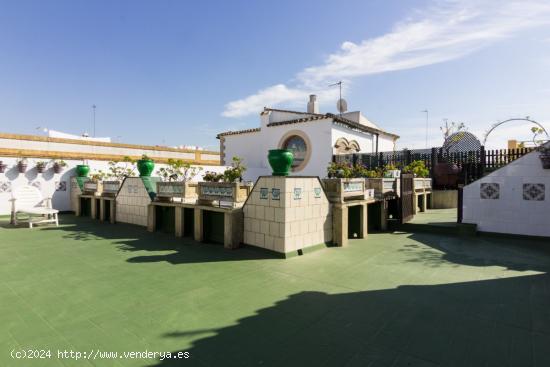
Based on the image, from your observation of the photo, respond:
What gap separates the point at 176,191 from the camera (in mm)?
8227

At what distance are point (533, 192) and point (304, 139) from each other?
11.8 metres

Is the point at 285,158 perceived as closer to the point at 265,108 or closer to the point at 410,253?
the point at 410,253

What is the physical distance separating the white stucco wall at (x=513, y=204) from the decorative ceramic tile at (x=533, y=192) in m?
0.06

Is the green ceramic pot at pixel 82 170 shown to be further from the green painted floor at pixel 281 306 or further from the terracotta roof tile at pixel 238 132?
the terracotta roof tile at pixel 238 132

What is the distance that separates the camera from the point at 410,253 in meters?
6.23

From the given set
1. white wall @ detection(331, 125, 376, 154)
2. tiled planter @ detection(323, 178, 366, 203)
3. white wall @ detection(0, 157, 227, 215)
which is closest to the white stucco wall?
tiled planter @ detection(323, 178, 366, 203)

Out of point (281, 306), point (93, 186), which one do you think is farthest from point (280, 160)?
point (93, 186)

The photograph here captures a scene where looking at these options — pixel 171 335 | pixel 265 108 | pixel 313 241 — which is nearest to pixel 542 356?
pixel 171 335

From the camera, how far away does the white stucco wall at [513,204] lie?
7.04 m

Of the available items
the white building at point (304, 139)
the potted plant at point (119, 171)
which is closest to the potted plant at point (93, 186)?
the potted plant at point (119, 171)

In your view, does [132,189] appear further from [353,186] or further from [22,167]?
[353,186]

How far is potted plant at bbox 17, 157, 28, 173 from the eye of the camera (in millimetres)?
11977

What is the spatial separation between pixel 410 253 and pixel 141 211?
319 inches

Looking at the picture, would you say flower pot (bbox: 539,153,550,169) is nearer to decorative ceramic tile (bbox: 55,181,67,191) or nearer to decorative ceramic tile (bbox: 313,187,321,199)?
decorative ceramic tile (bbox: 313,187,321,199)
